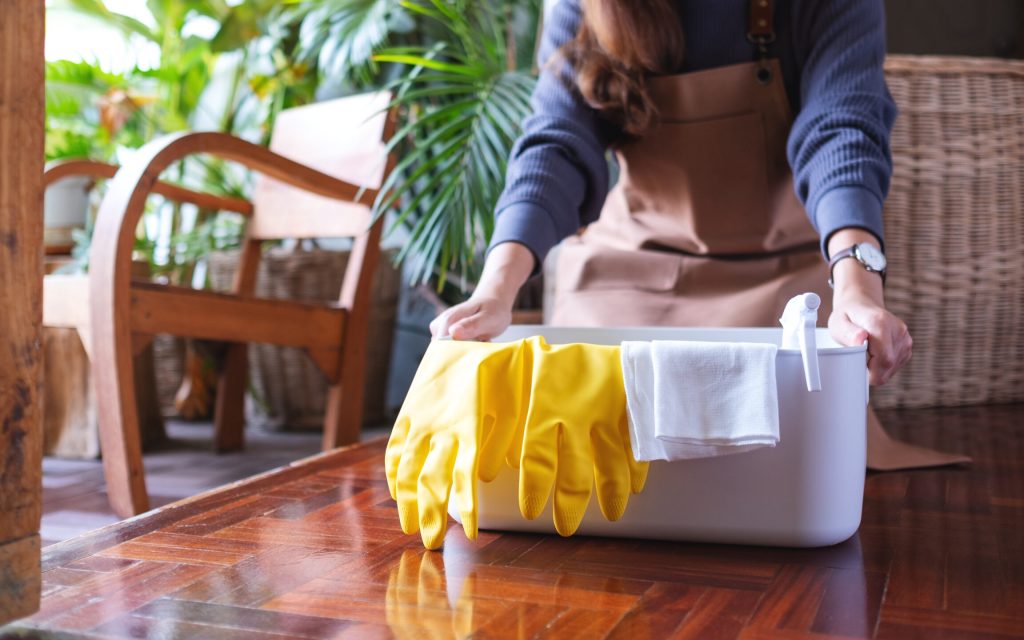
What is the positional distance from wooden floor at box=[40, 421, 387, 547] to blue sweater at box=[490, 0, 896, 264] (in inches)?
30.3

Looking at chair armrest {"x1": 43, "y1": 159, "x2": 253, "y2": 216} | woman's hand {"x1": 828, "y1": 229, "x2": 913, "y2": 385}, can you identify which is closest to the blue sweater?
woman's hand {"x1": 828, "y1": 229, "x2": 913, "y2": 385}

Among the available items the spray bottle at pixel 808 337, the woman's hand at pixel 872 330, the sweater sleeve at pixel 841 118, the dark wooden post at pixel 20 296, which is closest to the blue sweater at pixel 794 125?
the sweater sleeve at pixel 841 118

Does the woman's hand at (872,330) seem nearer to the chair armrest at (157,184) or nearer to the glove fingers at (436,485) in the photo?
the glove fingers at (436,485)

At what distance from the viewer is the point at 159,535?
35.6 inches

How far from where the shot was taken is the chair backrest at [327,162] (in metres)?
2.02

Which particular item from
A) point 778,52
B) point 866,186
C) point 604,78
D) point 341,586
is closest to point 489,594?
point 341,586

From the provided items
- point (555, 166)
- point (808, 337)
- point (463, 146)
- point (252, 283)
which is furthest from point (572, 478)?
point (252, 283)

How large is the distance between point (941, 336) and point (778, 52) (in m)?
0.91

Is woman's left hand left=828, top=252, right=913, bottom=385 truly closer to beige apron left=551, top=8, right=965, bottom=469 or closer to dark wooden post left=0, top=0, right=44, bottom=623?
beige apron left=551, top=8, right=965, bottom=469

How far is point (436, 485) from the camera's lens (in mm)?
767

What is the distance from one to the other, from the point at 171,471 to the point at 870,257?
1.55 meters

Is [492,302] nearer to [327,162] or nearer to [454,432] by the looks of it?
[454,432]

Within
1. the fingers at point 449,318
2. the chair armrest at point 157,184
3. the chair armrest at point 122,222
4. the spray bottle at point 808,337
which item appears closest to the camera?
the spray bottle at point 808,337

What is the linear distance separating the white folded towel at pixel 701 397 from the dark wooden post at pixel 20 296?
0.43 metres
